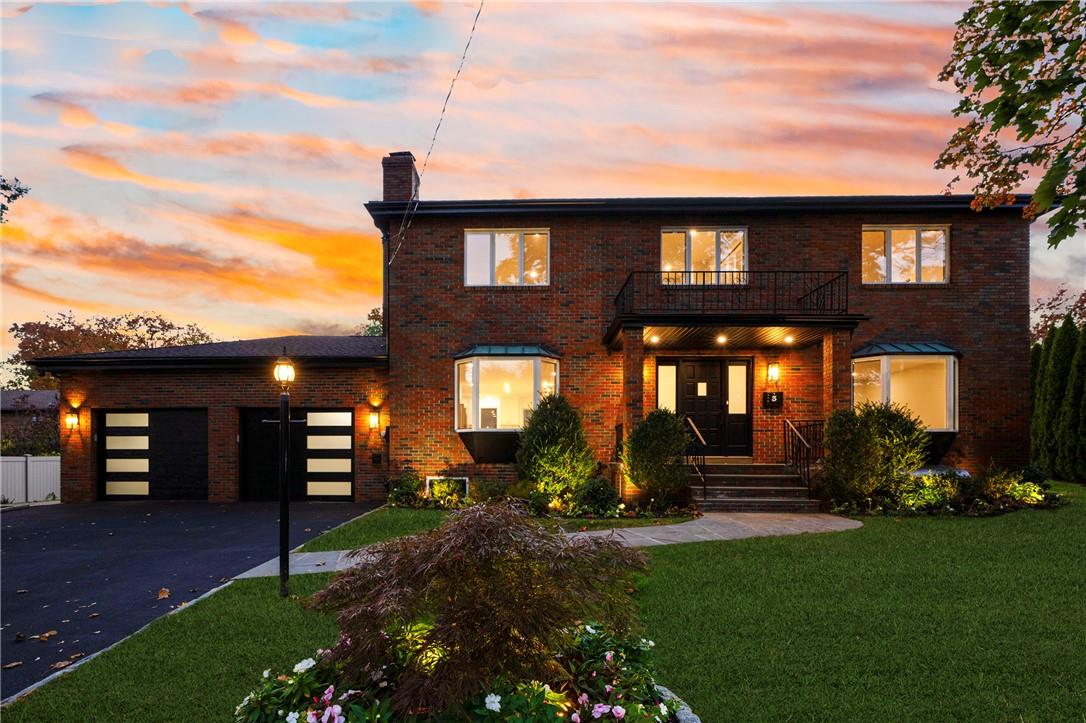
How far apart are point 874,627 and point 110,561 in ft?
29.8

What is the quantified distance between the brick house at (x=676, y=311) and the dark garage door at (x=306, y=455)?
34cm

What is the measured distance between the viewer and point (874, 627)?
4.52 metres

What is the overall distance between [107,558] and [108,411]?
25.1ft

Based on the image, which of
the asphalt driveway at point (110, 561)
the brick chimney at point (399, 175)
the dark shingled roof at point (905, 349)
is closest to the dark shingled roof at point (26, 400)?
the asphalt driveway at point (110, 561)

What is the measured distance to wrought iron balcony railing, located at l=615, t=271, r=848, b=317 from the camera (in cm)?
1264

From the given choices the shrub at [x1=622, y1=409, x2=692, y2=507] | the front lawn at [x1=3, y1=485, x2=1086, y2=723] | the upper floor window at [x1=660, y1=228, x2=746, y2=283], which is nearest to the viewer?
the front lawn at [x1=3, y1=485, x2=1086, y2=723]

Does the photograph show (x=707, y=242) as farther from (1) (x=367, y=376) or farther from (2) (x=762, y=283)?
(1) (x=367, y=376)

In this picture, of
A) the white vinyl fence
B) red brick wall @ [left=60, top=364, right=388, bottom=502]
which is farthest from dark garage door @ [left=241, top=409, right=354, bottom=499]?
the white vinyl fence

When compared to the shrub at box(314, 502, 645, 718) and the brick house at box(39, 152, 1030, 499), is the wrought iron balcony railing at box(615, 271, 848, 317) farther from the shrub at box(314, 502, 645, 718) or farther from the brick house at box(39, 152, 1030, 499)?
the shrub at box(314, 502, 645, 718)

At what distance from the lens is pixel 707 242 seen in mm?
13023

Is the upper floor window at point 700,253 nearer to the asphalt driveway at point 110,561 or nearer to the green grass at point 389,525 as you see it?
the green grass at point 389,525

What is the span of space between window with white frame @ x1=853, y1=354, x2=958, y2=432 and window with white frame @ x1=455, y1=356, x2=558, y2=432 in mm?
7102

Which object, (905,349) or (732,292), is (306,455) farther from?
(905,349)

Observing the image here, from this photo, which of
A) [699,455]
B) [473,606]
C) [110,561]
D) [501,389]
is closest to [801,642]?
[473,606]
